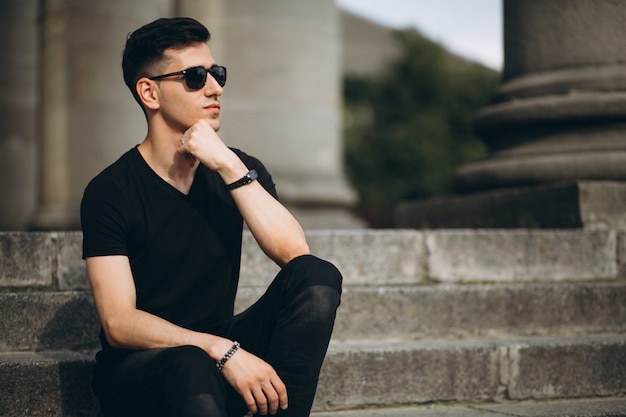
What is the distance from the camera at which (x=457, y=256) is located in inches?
200

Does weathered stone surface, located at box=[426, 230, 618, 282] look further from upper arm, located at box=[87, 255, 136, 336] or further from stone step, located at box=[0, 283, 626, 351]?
upper arm, located at box=[87, 255, 136, 336]

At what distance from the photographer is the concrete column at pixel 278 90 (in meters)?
7.73

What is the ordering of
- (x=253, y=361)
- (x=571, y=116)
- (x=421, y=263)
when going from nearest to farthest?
(x=253, y=361) < (x=421, y=263) < (x=571, y=116)

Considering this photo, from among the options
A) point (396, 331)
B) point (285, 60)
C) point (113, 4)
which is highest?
point (113, 4)

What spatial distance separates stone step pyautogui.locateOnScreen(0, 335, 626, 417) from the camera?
153 inches

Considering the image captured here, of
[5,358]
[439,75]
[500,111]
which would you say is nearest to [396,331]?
[5,358]

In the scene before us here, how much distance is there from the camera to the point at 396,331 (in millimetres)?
4648

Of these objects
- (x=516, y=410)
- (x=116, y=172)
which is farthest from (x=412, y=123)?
(x=116, y=172)

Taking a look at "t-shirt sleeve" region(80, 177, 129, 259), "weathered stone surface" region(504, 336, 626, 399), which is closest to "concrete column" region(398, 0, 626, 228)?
"weathered stone surface" region(504, 336, 626, 399)

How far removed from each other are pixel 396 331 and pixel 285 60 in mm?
3703

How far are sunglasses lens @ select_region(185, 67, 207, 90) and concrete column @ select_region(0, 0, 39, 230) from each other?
803cm

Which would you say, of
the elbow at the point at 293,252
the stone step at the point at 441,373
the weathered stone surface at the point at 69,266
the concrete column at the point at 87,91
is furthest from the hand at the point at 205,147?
the concrete column at the point at 87,91

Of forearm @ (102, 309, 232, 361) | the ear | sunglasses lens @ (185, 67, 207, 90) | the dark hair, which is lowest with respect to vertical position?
forearm @ (102, 309, 232, 361)

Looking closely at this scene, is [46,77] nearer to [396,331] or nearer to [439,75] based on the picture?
[396,331]
